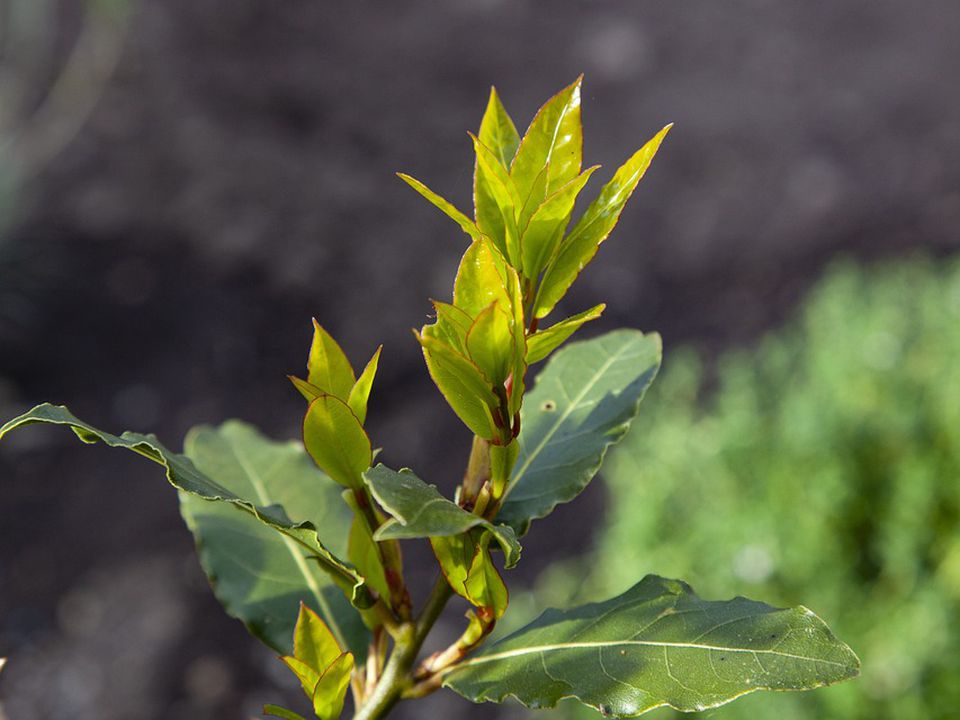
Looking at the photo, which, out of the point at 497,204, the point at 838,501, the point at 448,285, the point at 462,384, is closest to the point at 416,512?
the point at 462,384

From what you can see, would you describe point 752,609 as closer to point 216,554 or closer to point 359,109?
point 216,554

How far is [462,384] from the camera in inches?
21.6

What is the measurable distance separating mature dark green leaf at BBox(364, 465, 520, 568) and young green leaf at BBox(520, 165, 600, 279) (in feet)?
0.46

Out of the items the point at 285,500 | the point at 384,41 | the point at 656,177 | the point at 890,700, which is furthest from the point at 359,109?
the point at 285,500

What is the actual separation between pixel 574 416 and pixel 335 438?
0.79 ft

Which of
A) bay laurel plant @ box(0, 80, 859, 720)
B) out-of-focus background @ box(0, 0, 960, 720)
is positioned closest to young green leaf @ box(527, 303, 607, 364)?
bay laurel plant @ box(0, 80, 859, 720)

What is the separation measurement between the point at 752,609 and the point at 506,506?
17 centimetres

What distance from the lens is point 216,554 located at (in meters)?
0.83

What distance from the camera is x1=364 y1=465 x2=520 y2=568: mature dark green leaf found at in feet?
1.63

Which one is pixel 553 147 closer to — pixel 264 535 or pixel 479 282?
pixel 479 282

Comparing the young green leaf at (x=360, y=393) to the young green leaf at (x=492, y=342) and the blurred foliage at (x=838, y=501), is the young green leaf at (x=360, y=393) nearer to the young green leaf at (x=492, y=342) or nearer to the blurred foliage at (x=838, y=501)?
the young green leaf at (x=492, y=342)

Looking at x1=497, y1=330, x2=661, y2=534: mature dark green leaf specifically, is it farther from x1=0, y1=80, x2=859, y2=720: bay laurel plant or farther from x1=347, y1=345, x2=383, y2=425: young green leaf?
x1=347, y1=345, x2=383, y2=425: young green leaf

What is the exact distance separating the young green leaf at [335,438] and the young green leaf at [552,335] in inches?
4.0

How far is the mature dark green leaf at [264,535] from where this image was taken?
2.65 ft
